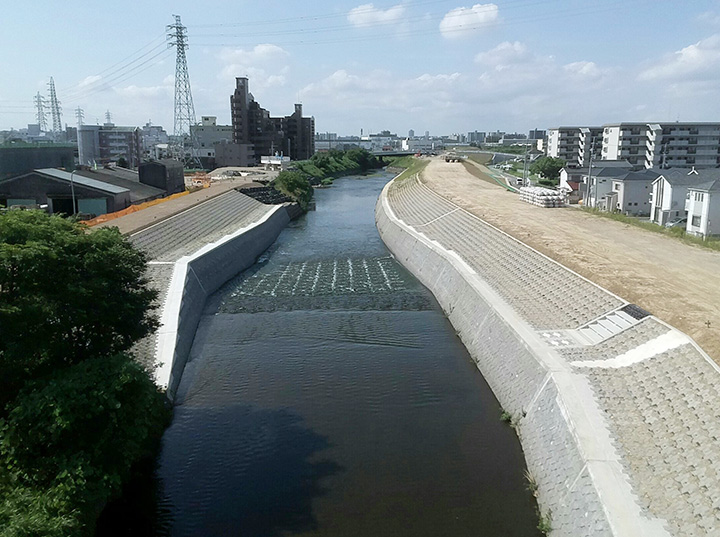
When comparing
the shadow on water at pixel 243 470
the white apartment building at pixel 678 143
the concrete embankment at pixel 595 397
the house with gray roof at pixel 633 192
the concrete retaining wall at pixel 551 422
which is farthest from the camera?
the white apartment building at pixel 678 143

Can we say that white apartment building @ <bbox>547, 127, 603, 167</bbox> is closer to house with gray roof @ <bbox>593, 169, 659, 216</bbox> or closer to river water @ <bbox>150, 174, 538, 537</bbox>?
house with gray roof @ <bbox>593, 169, 659, 216</bbox>

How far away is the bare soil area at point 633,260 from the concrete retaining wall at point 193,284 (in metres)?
15.2

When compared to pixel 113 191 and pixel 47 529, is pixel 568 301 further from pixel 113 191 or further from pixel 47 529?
pixel 113 191

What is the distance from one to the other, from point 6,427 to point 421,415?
34.1 ft

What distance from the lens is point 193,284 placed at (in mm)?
27078

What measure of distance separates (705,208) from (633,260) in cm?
1320

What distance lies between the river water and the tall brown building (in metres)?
91.1

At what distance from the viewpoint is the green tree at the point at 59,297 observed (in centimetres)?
1179

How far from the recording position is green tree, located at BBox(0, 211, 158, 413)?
1179 cm

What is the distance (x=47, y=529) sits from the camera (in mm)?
9273

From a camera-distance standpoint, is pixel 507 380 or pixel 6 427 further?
pixel 507 380

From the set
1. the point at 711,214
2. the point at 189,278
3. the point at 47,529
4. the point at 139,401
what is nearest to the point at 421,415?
the point at 139,401

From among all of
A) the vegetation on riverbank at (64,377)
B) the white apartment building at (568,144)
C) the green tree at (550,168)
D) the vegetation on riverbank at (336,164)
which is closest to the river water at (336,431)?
the vegetation on riverbank at (64,377)

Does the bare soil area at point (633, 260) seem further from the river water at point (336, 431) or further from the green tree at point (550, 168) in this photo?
the green tree at point (550, 168)
